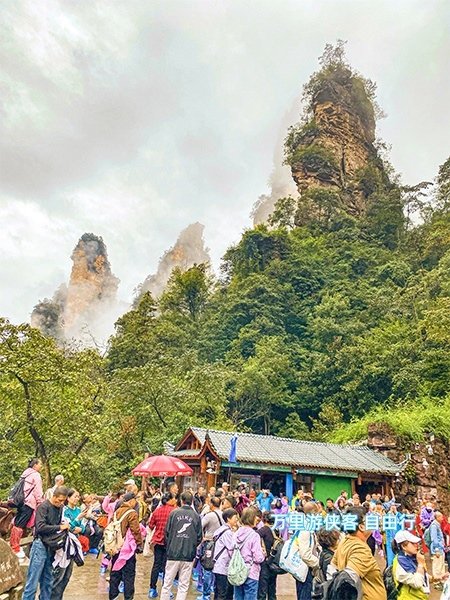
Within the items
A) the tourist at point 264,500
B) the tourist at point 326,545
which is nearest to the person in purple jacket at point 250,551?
the tourist at point 326,545

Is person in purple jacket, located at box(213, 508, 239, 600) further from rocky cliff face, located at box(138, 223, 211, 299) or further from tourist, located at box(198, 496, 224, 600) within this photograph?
rocky cliff face, located at box(138, 223, 211, 299)

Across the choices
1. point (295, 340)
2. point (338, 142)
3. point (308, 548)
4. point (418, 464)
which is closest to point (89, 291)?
point (338, 142)

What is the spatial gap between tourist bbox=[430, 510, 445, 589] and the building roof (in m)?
6.82

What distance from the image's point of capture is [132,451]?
24.1m

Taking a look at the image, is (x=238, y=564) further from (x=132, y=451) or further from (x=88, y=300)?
(x=88, y=300)

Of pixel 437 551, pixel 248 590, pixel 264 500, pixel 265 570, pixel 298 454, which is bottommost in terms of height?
pixel 248 590

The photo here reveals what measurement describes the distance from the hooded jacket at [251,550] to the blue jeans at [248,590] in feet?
0.28

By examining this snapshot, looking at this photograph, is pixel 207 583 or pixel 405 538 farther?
pixel 207 583

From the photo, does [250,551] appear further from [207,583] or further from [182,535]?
[207,583]

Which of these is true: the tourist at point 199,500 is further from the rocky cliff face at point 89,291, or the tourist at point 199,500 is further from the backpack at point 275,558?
the rocky cliff face at point 89,291

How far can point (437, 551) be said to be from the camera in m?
8.56

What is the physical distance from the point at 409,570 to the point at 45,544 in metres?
3.55

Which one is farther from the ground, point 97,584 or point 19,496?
point 19,496

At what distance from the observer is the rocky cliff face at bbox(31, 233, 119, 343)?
88688 mm
